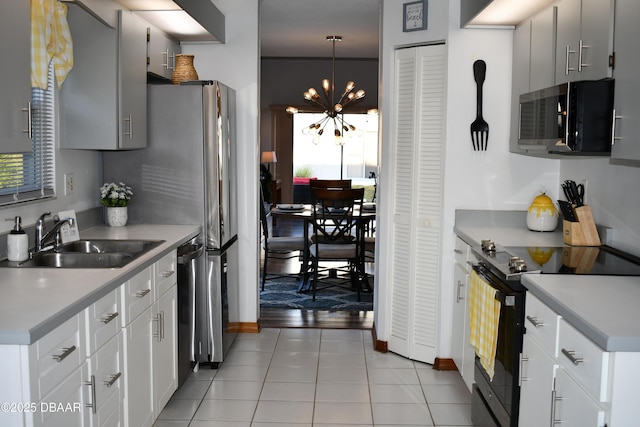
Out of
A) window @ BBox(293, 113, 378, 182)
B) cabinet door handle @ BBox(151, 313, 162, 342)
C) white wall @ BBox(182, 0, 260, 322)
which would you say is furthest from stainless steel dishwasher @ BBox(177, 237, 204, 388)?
window @ BBox(293, 113, 378, 182)

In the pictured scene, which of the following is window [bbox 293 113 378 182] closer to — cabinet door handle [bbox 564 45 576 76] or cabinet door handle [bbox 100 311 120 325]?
cabinet door handle [bbox 564 45 576 76]

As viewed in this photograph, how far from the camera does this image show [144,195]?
4262 millimetres

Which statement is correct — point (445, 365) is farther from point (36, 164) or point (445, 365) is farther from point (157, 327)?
point (36, 164)

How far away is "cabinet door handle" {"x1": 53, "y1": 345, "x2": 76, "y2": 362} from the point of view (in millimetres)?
2082

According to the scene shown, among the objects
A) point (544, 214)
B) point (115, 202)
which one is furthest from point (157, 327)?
point (544, 214)

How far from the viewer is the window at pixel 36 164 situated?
3.11 metres

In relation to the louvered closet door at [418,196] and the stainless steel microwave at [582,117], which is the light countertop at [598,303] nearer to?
the stainless steel microwave at [582,117]

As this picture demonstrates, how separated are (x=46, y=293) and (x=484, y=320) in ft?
6.15

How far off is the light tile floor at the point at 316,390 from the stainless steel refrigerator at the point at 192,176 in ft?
1.01

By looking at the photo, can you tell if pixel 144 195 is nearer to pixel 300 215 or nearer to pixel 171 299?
pixel 171 299

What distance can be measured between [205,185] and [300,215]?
223cm

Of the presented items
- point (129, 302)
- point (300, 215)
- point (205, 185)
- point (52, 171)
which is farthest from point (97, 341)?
point (300, 215)

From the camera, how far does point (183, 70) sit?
443cm

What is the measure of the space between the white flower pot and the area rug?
7.11 ft
